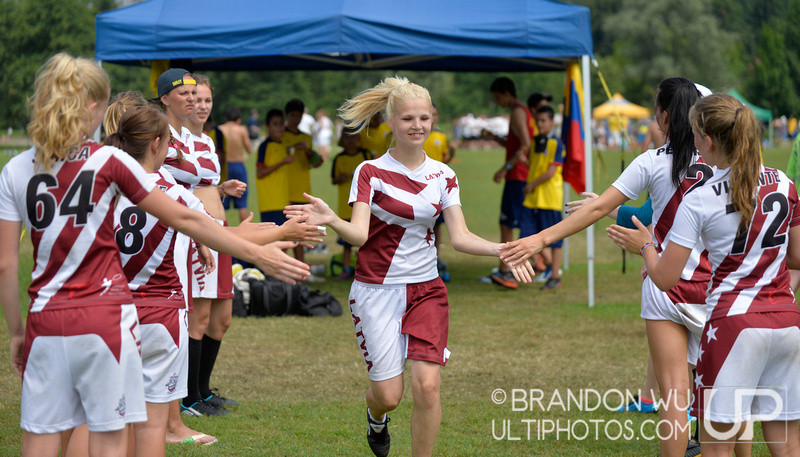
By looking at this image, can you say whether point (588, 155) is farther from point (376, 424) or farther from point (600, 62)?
point (600, 62)

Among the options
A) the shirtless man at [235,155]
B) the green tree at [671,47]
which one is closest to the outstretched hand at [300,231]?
the shirtless man at [235,155]

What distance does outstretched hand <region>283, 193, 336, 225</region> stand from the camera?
3803mm

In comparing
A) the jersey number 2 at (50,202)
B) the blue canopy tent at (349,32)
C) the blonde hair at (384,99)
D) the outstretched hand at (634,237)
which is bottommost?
the outstretched hand at (634,237)

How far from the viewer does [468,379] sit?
20.7ft

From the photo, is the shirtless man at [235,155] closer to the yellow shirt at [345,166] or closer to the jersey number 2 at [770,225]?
the yellow shirt at [345,166]

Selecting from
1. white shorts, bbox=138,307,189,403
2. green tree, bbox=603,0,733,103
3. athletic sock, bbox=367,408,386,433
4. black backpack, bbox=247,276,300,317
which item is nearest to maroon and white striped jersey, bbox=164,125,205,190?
white shorts, bbox=138,307,189,403

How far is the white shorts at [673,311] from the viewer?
398cm

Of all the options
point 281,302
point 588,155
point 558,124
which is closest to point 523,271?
point 281,302

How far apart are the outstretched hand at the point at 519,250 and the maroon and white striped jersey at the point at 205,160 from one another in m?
1.95

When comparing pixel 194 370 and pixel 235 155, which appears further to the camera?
pixel 235 155

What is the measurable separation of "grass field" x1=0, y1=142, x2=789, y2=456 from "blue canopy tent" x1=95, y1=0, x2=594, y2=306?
115cm

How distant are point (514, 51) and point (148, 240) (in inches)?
234

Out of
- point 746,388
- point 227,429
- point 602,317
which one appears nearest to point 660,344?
point 746,388

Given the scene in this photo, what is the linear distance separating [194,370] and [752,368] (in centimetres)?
345
